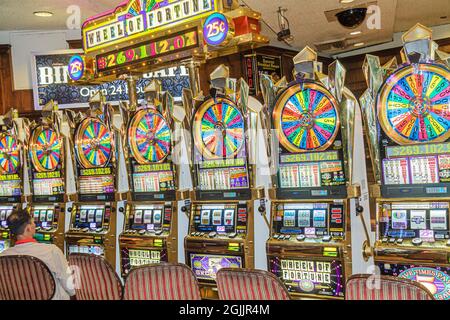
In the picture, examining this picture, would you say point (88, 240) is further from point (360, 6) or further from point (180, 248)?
point (360, 6)

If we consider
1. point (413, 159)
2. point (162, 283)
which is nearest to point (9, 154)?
point (162, 283)

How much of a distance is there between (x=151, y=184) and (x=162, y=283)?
2209 millimetres

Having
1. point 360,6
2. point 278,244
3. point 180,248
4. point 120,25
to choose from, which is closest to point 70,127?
point 120,25

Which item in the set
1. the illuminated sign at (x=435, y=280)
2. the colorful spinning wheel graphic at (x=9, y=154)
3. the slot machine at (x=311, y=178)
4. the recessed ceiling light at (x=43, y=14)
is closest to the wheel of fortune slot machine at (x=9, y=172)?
the colorful spinning wheel graphic at (x=9, y=154)

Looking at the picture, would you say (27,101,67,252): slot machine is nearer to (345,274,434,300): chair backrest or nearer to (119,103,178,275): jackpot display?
(119,103,178,275): jackpot display

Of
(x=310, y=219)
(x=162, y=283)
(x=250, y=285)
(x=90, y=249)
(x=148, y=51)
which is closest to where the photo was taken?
(x=250, y=285)

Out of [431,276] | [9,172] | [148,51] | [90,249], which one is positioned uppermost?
[148,51]

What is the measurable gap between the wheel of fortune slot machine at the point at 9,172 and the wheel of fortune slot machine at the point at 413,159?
15.6 feet

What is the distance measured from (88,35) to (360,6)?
3.86m

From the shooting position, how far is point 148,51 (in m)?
4.70

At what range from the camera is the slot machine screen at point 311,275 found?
12.6ft

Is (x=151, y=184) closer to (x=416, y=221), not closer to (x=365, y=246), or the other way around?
(x=365, y=246)

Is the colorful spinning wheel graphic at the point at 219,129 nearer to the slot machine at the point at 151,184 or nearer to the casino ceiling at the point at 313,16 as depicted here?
the slot machine at the point at 151,184

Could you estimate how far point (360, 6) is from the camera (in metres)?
7.20
